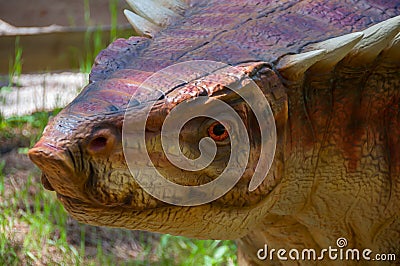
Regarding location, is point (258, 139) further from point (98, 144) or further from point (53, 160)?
point (53, 160)

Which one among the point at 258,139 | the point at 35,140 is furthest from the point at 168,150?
the point at 35,140

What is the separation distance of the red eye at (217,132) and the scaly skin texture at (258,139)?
0.03 meters

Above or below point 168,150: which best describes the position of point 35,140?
below

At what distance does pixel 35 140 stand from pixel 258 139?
2859 mm

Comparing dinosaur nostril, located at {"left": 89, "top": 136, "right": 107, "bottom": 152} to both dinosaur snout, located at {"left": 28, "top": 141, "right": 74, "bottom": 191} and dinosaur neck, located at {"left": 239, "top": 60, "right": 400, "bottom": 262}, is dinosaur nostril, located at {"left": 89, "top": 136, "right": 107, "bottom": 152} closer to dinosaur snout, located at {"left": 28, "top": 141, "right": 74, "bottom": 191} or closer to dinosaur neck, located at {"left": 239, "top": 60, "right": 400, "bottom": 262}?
dinosaur snout, located at {"left": 28, "top": 141, "right": 74, "bottom": 191}

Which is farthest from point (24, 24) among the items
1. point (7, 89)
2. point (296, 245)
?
point (296, 245)

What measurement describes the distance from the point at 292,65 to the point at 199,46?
0.89 ft

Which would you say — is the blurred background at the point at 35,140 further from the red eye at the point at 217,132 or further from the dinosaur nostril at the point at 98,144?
the dinosaur nostril at the point at 98,144

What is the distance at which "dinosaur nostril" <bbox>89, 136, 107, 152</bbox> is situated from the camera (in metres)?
1.90

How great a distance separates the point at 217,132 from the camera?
2.08m

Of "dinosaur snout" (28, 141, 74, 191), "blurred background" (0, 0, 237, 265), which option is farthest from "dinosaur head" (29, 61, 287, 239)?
"blurred background" (0, 0, 237, 265)

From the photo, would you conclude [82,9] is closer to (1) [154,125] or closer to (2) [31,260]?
(2) [31,260]

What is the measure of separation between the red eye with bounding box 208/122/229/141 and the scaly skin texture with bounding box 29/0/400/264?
0.03m

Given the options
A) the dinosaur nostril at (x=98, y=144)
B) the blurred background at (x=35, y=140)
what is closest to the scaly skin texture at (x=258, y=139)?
the dinosaur nostril at (x=98, y=144)
